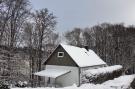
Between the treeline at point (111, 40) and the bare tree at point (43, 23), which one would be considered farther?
the treeline at point (111, 40)

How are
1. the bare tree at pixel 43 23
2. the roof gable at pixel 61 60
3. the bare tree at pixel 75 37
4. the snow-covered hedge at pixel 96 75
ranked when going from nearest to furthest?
the snow-covered hedge at pixel 96 75, the roof gable at pixel 61 60, the bare tree at pixel 43 23, the bare tree at pixel 75 37

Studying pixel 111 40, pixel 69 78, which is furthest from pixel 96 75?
pixel 111 40

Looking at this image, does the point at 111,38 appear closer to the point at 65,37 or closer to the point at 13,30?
the point at 65,37

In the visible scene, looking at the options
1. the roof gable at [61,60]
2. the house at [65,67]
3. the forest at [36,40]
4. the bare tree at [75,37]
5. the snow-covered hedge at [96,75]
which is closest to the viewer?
the forest at [36,40]

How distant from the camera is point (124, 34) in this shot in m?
39.1

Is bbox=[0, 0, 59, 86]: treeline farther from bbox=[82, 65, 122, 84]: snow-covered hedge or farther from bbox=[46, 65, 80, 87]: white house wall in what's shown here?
bbox=[82, 65, 122, 84]: snow-covered hedge

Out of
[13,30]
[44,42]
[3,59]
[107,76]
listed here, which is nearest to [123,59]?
[107,76]

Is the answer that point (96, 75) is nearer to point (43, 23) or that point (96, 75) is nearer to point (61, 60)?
point (61, 60)

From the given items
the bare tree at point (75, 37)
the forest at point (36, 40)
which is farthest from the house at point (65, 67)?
the bare tree at point (75, 37)

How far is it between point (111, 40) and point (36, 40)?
63.8 ft

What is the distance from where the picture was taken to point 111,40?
40.5 metres

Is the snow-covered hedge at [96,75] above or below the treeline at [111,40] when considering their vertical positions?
below

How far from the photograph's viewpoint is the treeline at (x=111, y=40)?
126 feet

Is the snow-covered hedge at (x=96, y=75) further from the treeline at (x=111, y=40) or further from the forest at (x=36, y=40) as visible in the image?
the treeline at (x=111, y=40)
